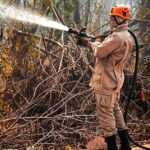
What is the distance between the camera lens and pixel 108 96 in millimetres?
5598

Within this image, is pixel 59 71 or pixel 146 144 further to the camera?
pixel 59 71

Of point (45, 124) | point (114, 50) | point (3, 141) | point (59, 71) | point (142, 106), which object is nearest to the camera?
point (114, 50)

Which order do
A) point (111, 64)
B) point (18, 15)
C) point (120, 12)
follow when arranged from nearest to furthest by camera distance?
point (120, 12)
point (111, 64)
point (18, 15)

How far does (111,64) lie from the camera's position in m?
5.55

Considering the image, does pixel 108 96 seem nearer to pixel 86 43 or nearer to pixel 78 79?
pixel 86 43

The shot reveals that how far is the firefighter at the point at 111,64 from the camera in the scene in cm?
542

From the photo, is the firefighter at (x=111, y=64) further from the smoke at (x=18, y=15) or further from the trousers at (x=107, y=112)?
the smoke at (x=18, y=15)

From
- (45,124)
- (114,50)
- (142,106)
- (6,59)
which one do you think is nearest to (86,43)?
(114,50)

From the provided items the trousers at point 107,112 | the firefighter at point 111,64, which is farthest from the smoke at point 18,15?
the trousers at point 107,112

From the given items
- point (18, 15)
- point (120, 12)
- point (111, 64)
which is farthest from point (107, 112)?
point (18, 15)

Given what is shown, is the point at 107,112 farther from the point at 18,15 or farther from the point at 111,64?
the point at 18,15

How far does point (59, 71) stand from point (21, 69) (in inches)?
30.1

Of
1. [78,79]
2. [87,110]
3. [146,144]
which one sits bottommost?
[146,144]

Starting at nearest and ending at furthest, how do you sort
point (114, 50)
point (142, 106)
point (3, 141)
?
1. point (114, 50)
2. point (3, 141)
3. point (142, 106)
